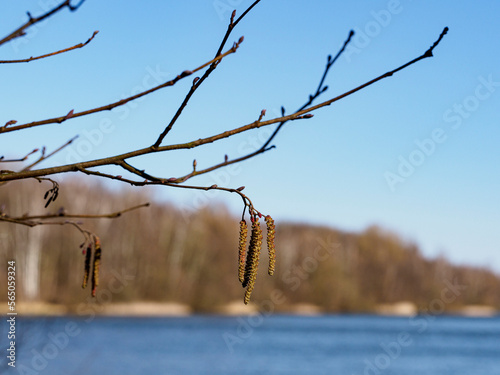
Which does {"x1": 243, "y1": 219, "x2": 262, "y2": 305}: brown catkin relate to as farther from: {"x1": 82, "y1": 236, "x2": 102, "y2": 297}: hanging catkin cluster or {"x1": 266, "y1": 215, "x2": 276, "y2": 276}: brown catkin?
{"x1": 82, "y1": 236, "x2": 102, "y2": 297}: hanging catkin cluster

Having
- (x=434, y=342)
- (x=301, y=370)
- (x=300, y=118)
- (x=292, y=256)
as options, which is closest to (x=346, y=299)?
(x=292, y=256)

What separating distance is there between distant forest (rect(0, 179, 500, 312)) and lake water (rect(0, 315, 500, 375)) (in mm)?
2377

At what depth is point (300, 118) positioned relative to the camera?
140 centimetres

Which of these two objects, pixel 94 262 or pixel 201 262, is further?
pixel 201 262

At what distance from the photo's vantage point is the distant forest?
3781cm

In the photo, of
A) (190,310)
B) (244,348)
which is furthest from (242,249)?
(190,310)

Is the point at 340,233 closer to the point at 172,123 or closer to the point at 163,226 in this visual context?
the point at 163,226

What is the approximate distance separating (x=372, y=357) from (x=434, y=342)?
1067 cm

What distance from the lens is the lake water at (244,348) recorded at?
75.3ft

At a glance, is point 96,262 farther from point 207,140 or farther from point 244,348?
point 244,348

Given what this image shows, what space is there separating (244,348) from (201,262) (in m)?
17.3

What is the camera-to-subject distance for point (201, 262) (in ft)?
154

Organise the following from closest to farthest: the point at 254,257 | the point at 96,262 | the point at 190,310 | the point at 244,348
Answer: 1. the point at 254,257
2. the point at 96,262
3. the point at 244,348
4. the point at 190,310

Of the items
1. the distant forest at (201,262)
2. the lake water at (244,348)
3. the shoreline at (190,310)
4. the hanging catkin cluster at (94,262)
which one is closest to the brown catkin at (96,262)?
the hanging catkin cluster at (94,262)
